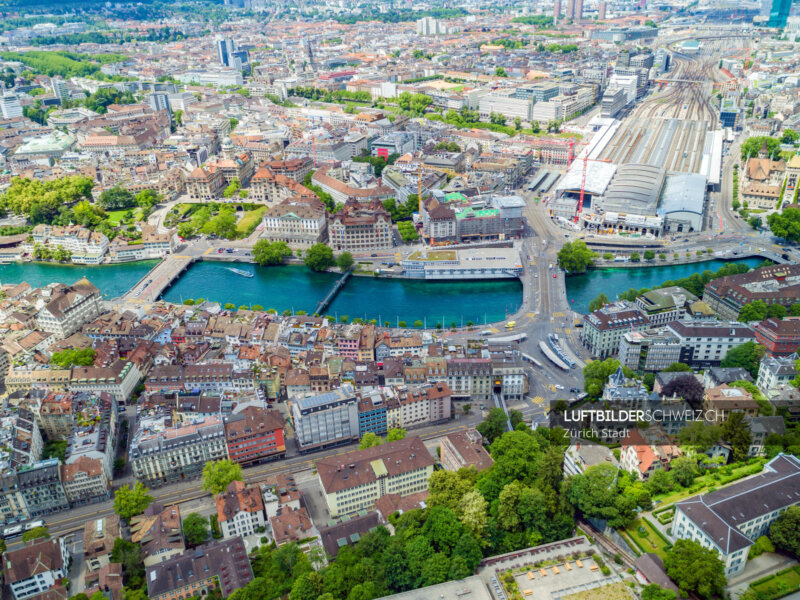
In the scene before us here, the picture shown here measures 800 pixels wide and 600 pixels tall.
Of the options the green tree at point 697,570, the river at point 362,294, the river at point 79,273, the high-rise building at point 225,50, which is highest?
the high-rise building at point 225,50

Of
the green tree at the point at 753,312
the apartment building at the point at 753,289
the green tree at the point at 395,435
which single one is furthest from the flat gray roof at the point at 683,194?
the green tree at the point at 395,435

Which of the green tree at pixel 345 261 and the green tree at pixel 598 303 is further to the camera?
the green tree at pixel 345 261

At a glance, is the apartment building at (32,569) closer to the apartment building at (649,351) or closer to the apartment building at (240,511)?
the apartment building at (240,511)

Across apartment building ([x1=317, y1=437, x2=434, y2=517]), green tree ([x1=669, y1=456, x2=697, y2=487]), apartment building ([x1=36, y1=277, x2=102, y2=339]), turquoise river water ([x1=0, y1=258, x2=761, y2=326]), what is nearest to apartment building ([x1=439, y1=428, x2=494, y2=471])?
apartment building ([x1=317, y1=437, x2=434, y2=517])

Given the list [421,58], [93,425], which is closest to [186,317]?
[93,425]

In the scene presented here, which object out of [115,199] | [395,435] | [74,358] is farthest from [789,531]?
[115,199]

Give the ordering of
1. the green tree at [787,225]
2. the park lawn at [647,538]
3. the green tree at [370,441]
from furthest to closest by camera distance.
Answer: the green tree at [787,225] → the green tree at [370,441] → the park lawn at [647,538]

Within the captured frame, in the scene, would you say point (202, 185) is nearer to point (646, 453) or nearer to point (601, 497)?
point (646, 453)
